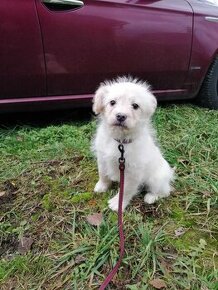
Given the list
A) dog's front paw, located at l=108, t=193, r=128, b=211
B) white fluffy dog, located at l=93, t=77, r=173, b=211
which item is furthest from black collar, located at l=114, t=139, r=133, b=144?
dog's front paw, located at l=108, t=193, r=128, b=211

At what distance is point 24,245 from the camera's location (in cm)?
291

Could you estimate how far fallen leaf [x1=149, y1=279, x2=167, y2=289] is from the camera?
254 centimetres

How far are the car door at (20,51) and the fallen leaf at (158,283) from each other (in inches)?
98.1

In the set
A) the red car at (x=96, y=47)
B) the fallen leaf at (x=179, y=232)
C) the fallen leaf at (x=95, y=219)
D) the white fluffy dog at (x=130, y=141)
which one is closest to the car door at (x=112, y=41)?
the red car at (x=96, y=47)

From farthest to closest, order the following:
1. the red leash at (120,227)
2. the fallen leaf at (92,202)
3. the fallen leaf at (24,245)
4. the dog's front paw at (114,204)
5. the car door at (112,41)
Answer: the car door at (112,41)
the fallen leaf at (92,202)
the dog's front paw at (114,204)
the fallen leaf at (24,245)
the red leash at (120,227)

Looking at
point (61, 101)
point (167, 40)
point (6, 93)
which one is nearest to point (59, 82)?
point (61, 101)

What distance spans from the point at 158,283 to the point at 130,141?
A: 979mm

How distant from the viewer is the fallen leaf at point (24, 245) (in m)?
2.88

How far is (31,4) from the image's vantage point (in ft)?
13.2

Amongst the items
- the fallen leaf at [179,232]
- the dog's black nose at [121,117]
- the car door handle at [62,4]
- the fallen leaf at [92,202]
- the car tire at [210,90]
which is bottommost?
the car tire at [210,90]

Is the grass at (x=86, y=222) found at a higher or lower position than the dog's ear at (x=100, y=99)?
lower

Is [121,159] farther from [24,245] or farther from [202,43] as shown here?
[202,43]

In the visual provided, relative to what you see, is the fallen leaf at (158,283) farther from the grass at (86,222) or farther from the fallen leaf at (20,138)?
the fallen leaf at (20,138)

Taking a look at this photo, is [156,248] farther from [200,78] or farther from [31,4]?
[200,78]
